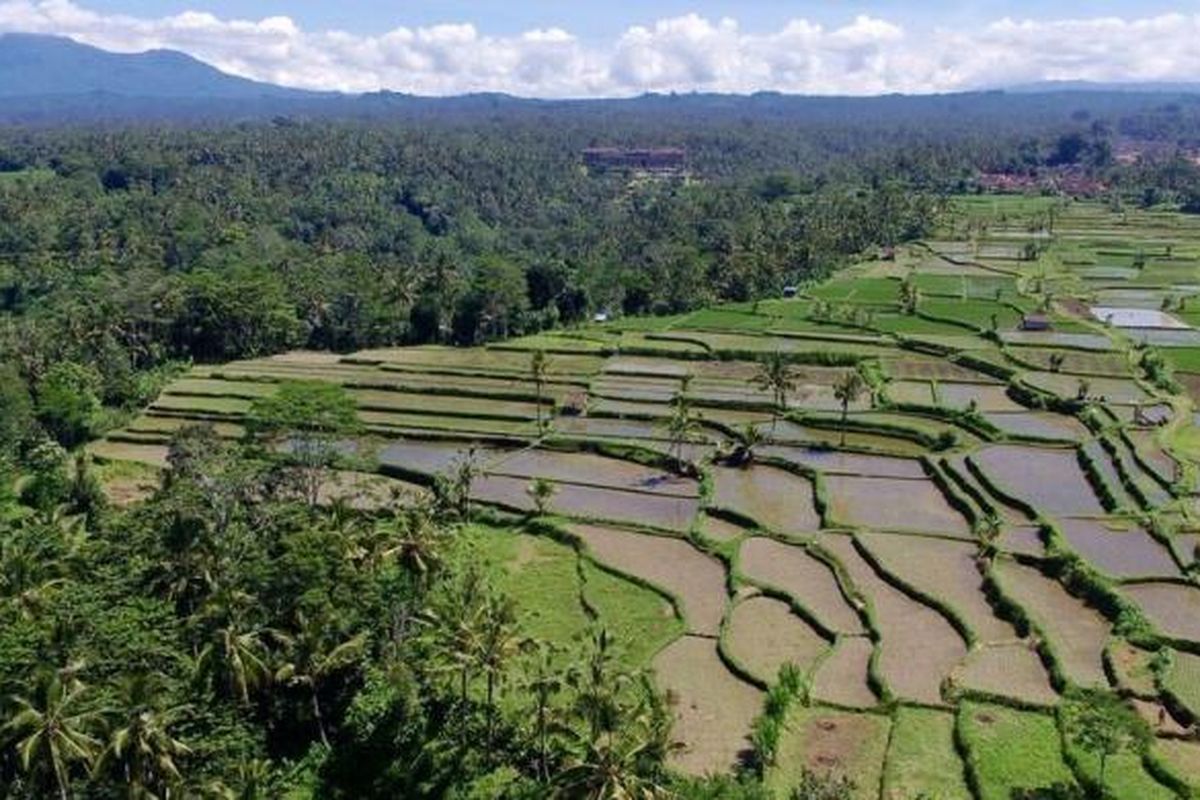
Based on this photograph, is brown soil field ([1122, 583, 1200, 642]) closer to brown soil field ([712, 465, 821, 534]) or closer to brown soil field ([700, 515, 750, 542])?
brown soil field ([712, 465, 821, 534])

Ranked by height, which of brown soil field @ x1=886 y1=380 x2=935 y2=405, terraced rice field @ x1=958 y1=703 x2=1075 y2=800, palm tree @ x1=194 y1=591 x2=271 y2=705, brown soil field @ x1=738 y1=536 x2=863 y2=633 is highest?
palm tree @ x1=194 y1=591 x2=271 y2=705

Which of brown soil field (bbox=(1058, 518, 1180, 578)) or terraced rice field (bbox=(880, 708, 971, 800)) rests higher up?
terraced rice field (bbox=(880, 708, 971, 800))

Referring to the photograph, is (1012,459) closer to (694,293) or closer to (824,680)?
(824,680)

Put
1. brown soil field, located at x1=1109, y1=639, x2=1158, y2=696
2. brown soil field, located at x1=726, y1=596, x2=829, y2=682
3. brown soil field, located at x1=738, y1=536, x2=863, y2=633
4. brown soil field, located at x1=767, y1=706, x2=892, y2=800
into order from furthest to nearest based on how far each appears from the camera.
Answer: brown soil field, located at x1=738, y1=536, x2=863, y2=633 < brown soil field, located at x1=726, y1=596, x2=829, y2=682 < brown soil field, located at x1=1109, y1=639, x2=1158, y2=696 < brown soil field, located at x1=767, y1=706, x2=892, y2=800

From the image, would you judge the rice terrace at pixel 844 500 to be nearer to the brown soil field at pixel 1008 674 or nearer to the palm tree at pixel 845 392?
the brown soil field at pixel 1008 674

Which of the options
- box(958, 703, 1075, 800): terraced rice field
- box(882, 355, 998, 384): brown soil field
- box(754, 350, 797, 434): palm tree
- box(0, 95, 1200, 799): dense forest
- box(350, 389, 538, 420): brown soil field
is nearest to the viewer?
box(0, 95, 1200, 799): dense forest

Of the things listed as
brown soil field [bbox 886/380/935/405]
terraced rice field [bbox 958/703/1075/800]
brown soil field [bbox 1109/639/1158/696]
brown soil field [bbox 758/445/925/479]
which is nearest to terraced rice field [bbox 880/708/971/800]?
terraced rice field [bbox 958/703/1075/800]

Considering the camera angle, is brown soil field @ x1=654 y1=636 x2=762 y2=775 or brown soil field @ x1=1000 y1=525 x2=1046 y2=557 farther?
brown soil field @ x1=1000 y1=525 x2=1046 y2=557
